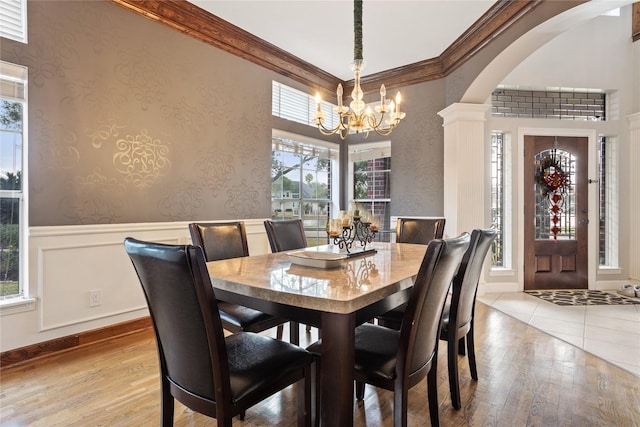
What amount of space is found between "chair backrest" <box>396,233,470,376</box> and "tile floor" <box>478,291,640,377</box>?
6.19 ft

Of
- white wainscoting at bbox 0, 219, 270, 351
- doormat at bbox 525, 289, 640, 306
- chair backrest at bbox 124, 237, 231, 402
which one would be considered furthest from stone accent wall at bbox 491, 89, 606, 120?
chair backrest at bbox 124, 237, 231, 402

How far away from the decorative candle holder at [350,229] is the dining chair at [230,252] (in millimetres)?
578

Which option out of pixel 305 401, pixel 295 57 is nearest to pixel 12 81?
pixel 305 401

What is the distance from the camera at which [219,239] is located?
7.45 ft

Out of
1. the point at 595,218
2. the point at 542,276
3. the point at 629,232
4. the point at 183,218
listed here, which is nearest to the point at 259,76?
the point at 183,218

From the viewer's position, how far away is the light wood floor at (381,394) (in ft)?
5.52

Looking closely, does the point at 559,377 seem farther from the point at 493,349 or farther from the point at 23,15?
the point at 23,15

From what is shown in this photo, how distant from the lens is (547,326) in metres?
3.08

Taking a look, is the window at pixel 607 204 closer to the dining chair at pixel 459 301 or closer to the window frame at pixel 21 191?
the dining chair at pixel 459 301

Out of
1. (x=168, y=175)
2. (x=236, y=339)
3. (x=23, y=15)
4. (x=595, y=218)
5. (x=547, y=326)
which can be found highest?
(x=23, y=15)

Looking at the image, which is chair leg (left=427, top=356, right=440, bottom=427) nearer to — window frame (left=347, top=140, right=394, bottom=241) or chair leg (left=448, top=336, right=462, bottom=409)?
chair leg (left=448, top=336, right=462, bottom=409)

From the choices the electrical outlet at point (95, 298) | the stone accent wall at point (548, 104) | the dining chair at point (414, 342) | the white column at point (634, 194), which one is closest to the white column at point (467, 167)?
the stone accent wall at point (548, 104)

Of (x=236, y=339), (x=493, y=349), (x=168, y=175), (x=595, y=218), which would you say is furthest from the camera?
(x=595, y=218)

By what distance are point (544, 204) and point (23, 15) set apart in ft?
18.2
